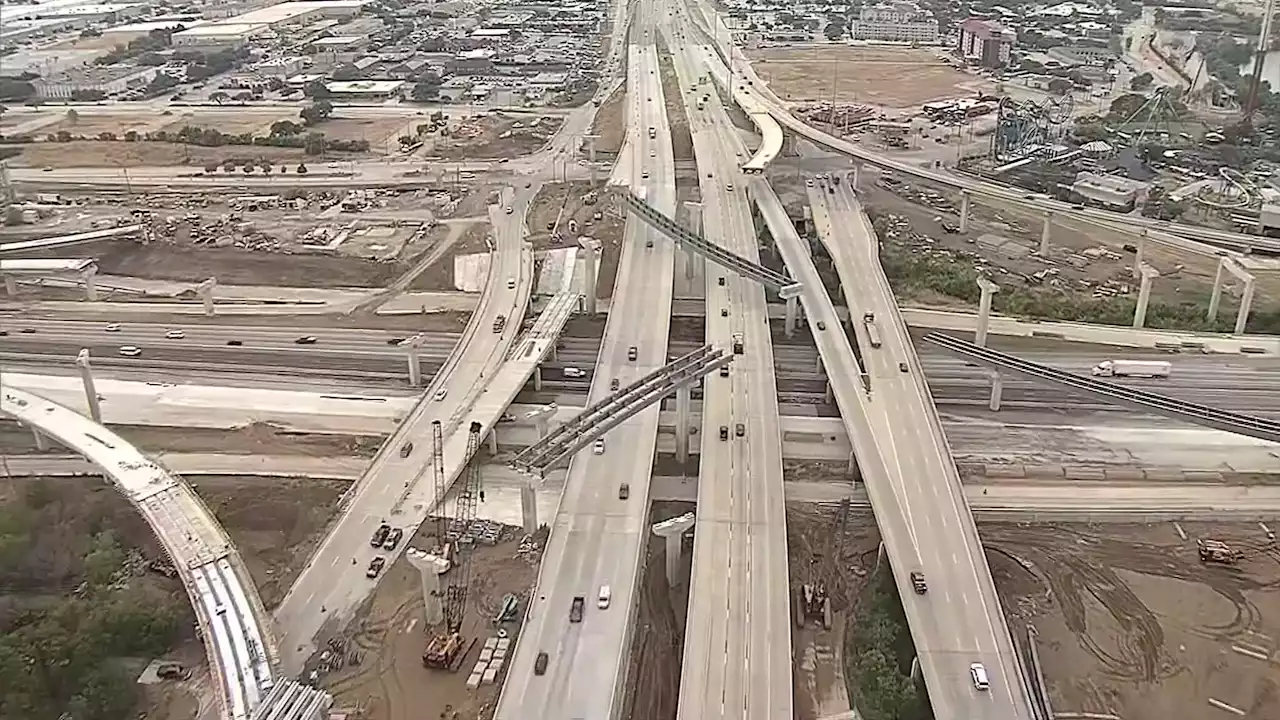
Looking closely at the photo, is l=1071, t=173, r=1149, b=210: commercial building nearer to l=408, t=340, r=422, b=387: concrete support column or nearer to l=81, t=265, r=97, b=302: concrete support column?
l=408, t=340, r=422, b=387: concrete support column

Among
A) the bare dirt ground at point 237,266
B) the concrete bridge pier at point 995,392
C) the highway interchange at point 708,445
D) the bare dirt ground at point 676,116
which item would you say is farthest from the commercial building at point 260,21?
the concrete bridge pier at point 995,392

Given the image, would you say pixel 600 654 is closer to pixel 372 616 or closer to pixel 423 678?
pixel 423 678

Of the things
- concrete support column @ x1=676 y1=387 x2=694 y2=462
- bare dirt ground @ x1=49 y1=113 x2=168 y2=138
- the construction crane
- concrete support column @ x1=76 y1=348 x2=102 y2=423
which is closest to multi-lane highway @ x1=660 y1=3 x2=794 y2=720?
concrete support column @ x1=676 y1=387 x2=694 y2=462

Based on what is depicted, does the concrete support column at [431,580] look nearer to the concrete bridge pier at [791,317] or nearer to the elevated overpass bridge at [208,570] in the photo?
the elevated overpass bridge at [208,570]

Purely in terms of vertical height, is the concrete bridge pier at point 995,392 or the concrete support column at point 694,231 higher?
the concrete support column at point 694,231

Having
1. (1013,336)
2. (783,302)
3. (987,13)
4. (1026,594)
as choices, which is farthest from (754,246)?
(987,13)
